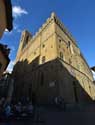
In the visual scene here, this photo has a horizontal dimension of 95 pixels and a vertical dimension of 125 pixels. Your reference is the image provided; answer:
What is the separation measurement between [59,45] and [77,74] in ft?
20.6

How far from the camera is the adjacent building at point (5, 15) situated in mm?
12706

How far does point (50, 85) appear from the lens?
22.0 meters

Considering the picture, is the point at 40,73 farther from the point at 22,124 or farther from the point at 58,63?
the point at 22,124

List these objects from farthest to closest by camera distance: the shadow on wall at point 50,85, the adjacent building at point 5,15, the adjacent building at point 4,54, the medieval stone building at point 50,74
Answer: the medieval stone building at point 50,74, the shadow on wall at point 50,85, the adjacent building at point 4,54, the adjacent building at point 5,15

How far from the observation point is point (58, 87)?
68.2 ft

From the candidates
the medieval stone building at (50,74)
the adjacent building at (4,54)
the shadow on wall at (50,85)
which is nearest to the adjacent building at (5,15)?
the adjacent building at (4,54)

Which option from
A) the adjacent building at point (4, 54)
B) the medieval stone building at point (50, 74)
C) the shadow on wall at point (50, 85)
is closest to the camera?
the adjacent building at point (4, 54)

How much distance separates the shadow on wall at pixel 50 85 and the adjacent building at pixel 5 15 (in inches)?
407

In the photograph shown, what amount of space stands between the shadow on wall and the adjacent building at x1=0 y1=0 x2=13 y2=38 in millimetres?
10329

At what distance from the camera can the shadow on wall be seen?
69.7 ft

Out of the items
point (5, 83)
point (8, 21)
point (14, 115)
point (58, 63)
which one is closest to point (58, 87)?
point (58, 63)

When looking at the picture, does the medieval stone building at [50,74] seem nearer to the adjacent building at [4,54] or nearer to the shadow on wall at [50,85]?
the shadow on wall at [50,85]

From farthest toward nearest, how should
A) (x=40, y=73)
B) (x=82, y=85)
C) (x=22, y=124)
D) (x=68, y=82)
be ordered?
(x=82, y=85), (x=40, y=73), (x=68, y=82), (x=22, y=124)

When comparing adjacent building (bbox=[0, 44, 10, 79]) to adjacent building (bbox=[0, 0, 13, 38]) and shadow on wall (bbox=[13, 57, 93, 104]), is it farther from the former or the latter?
shadow on wall (bbox=[13, 57, 93, 104])
